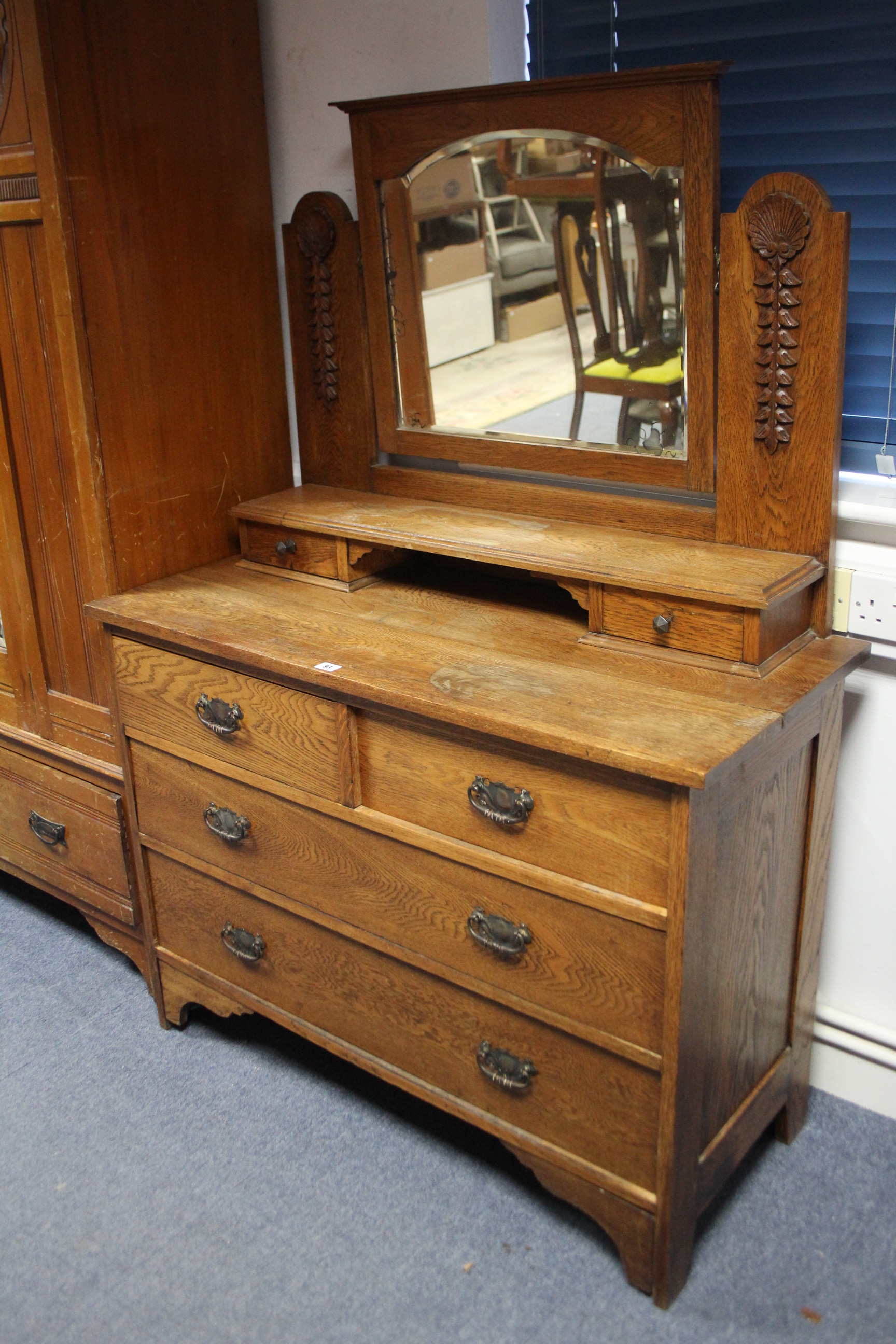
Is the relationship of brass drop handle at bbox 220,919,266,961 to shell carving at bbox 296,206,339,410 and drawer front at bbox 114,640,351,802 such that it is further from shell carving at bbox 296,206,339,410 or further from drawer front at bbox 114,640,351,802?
shell carving at bbox 296,206,339,410

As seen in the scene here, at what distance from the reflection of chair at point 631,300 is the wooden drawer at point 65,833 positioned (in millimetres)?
1134

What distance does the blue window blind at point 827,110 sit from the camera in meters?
1.67

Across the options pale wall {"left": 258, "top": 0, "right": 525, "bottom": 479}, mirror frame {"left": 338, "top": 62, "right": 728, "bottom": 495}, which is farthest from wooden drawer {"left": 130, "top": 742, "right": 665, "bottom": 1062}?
pale wall {"left": 258, "top": 0, "right": 525, "bottom": 479}

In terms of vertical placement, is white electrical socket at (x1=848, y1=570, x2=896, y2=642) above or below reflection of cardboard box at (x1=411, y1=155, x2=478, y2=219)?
below

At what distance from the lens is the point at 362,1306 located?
65.4 inches

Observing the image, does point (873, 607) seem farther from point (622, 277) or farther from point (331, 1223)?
point (331, 1223)

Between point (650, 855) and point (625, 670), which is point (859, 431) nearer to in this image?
point (625, 670)

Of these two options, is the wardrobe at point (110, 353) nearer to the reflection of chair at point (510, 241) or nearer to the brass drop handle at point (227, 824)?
the brass drop handle at point (227, 824)

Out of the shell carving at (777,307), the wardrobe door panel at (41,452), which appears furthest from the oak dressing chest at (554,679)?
the wardrobe door panel at (41,452)

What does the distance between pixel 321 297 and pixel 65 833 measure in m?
1.12

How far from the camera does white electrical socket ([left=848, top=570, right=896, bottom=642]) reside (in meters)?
1.70

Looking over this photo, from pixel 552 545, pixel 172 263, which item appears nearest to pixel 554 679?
pixel 552 545

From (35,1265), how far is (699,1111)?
983 mm

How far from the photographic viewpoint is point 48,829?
2354 millimetres
